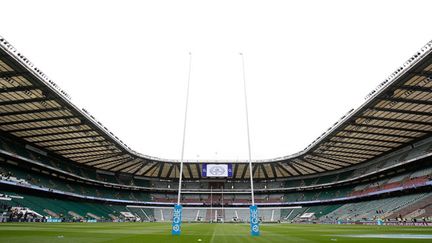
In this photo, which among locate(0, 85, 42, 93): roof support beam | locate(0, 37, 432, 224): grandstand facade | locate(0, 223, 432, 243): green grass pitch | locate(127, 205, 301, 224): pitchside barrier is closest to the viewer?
locate(0, 223, 432, 243): green grass pitch

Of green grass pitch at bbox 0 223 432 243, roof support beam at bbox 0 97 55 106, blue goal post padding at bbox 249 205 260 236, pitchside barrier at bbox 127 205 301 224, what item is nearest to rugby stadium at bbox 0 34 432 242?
green grass pitch at bbox 0 223 432 243

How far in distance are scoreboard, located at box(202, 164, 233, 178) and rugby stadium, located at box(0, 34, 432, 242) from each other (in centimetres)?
37

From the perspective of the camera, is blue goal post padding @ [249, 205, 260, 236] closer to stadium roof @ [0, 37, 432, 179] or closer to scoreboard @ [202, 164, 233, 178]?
stadium roof @ [0, 37, 432, 179]

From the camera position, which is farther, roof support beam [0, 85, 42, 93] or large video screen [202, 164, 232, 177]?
large video screen [202, 164, 232, 177]

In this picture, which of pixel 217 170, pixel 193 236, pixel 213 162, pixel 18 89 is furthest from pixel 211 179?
pixel 193 236

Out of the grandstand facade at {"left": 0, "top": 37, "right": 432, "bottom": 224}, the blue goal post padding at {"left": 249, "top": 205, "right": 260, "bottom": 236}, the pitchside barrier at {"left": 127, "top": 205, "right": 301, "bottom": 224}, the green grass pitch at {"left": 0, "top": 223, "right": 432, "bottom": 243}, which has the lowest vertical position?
the green grass pitch at {"left": 0, "top": 223, "right": 432, "bottom": 243}

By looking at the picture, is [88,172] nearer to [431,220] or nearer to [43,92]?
[43,92]

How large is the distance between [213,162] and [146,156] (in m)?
18.6

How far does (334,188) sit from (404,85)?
5315 cm

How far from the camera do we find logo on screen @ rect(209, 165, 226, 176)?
73.6 metres

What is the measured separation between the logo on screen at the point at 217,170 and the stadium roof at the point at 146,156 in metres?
5.88

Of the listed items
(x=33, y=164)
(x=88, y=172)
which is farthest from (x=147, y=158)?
(x=33, y=164)

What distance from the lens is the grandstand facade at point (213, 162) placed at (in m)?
31.5

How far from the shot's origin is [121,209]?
248 ft
